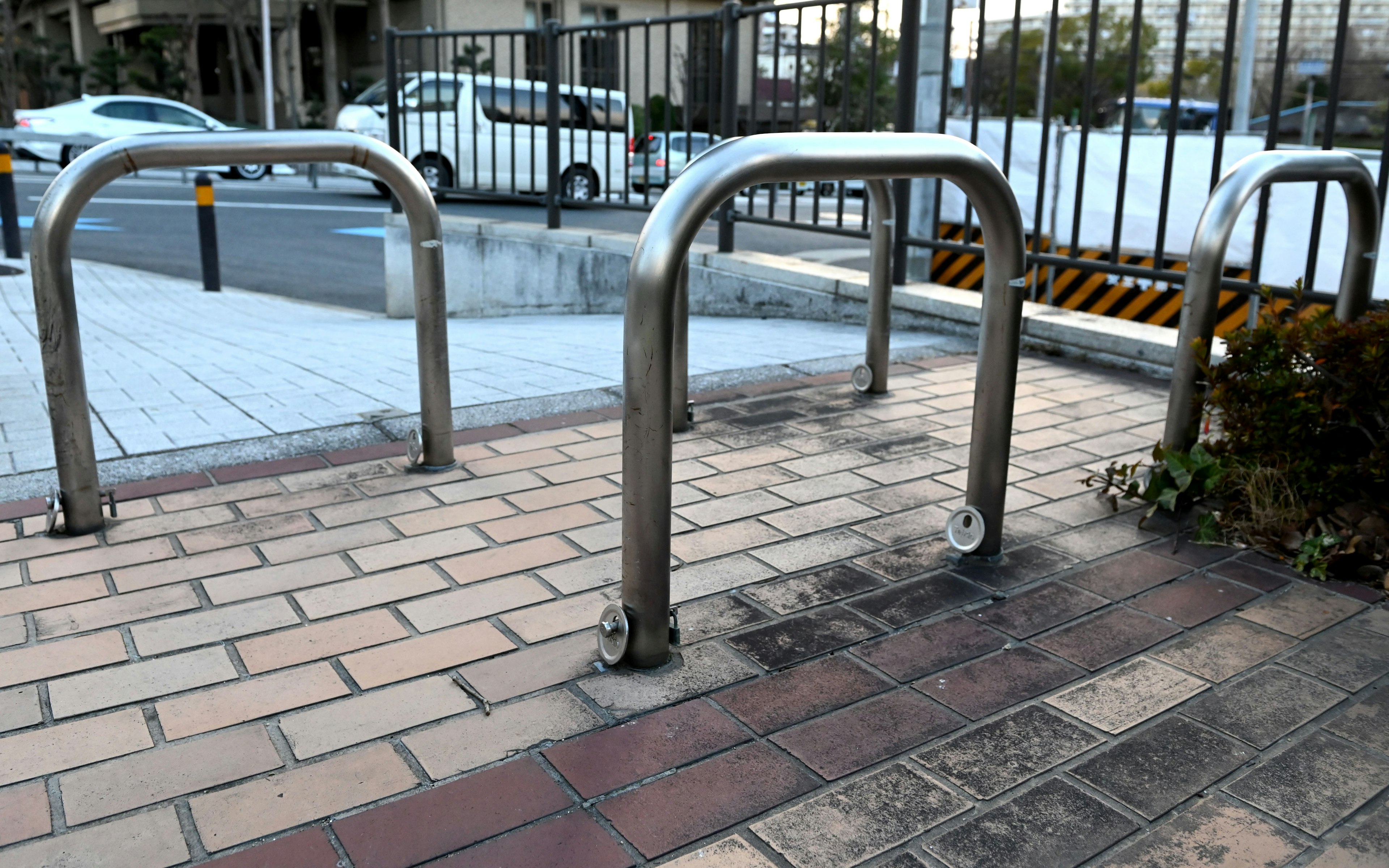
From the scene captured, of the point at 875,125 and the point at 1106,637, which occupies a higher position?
the point at 875,125

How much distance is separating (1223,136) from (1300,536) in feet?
7.99

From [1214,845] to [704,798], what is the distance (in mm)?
805

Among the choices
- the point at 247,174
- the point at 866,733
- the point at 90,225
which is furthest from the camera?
the point at 247,174

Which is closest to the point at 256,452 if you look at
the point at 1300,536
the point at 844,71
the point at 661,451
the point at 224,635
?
the point at 224,635

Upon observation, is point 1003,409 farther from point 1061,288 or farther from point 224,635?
point 1061,288

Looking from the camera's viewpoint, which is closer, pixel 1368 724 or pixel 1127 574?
pixel 1368 724

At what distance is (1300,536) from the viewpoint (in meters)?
2.83

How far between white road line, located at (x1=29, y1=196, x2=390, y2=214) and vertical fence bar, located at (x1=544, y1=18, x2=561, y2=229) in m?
10.6

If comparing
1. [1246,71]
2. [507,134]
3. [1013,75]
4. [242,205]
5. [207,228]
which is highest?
[1246,71]

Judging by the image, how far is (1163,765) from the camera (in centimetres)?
194

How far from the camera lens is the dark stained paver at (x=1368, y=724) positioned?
6.61 feet

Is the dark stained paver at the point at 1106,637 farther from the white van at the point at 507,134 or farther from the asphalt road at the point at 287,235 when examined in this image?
the asphalt road at the point at 287,235

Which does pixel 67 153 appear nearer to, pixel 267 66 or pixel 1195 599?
pixel 267 66

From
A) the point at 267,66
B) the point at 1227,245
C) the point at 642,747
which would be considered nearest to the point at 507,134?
the point at 1227,245
